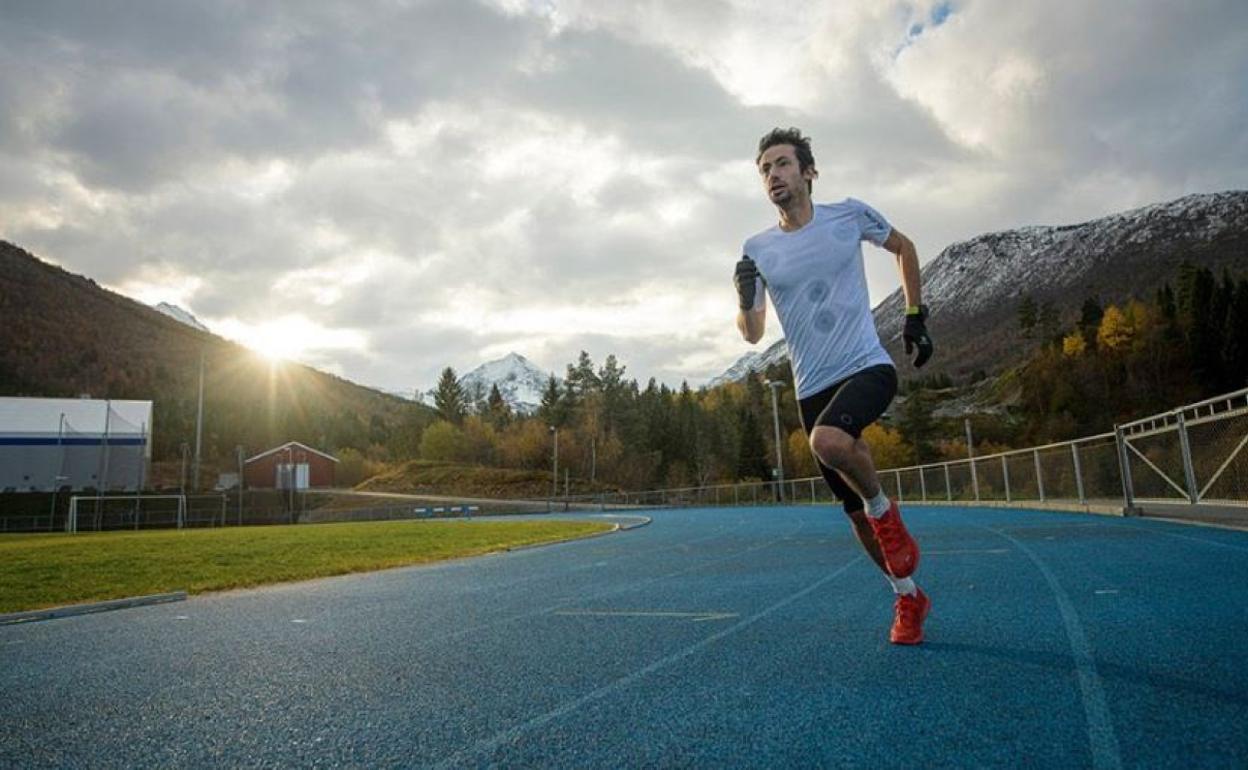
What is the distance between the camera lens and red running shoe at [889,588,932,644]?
3.61 meters

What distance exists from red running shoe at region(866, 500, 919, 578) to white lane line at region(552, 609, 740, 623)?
1.46m

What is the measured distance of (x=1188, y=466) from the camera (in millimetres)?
11344

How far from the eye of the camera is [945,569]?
6969mm

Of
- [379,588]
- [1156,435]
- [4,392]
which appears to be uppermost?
[4,392]

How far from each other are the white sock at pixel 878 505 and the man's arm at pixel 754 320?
3.67ft

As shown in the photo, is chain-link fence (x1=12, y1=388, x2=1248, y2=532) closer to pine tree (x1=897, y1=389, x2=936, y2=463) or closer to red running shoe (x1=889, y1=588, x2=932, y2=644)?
red running shoe (x1=889, y1=588, x2=932, y2=644)

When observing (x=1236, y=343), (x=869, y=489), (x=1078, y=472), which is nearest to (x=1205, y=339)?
(x=1236, y=343)

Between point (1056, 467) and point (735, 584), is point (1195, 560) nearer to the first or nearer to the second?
point (735, 584)

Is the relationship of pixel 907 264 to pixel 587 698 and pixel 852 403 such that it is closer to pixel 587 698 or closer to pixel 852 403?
pixel 852 403

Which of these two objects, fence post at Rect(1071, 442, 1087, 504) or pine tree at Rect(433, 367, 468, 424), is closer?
fence post at Rect(1071, 442, 1087, 504)

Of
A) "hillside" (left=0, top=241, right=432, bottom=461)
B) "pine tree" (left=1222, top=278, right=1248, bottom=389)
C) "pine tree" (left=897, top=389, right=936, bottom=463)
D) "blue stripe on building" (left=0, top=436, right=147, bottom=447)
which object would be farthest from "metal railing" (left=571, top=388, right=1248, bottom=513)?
"hillside" (left=0, top=241, right=432, bottom=461)

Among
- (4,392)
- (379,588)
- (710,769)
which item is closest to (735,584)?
(379,588)

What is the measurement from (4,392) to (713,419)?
133 meters

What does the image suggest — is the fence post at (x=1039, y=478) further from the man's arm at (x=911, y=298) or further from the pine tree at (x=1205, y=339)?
the pine tree at (x=1205, y=339)
